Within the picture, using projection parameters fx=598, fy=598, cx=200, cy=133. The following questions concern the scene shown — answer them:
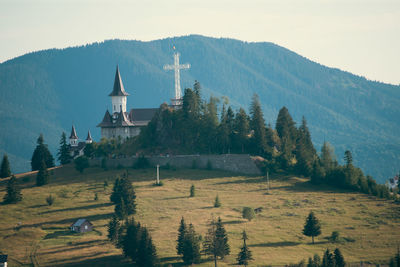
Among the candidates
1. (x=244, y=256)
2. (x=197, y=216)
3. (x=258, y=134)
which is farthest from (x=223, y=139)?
(x=244, y=256)

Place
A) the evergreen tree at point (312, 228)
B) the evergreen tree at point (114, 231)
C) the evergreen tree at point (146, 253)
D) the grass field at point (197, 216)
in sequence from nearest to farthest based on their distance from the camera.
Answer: the evergreen tree at point (146, 253) → the grass field at point (197, 216) → the evergreen tree at point (114, 231) → the evergreen tree at point (312, 228)

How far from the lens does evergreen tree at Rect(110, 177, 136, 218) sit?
326ft

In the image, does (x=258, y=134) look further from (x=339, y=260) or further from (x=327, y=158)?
(x=339, y=260)

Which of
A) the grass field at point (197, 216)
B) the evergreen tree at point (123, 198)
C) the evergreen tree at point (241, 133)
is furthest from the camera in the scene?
the evergreen tree at point (241, 133)

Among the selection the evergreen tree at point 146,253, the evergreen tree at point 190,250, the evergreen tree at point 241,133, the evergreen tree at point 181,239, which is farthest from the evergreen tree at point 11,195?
the evergreen tree at point 241,133

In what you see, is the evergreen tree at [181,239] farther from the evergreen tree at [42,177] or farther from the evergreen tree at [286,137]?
the evergreen tree at [42,177]

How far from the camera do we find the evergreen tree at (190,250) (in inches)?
3236

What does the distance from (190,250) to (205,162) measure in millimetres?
46152

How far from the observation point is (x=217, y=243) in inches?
3312

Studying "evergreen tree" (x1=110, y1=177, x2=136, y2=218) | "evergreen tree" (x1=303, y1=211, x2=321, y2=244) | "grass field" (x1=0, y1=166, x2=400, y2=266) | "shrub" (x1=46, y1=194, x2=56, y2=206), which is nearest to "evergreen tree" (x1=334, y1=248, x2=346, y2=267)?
"grass field" (x1=0, y1=166, x2=400, y2=266)

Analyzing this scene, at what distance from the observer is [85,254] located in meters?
85.7

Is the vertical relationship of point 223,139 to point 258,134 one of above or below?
below

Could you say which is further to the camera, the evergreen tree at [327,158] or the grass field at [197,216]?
the evergreen tree at [327,158]

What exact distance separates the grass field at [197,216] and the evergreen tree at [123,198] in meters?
2.14
